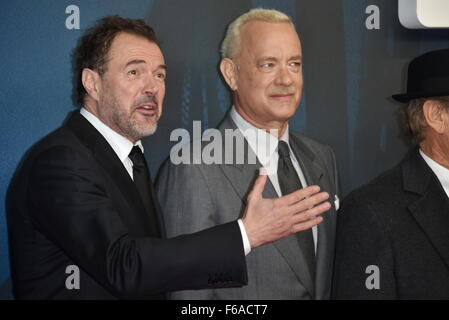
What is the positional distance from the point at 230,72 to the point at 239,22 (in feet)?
0.52

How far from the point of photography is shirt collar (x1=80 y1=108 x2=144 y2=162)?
1733mm

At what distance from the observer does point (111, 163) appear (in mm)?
1670

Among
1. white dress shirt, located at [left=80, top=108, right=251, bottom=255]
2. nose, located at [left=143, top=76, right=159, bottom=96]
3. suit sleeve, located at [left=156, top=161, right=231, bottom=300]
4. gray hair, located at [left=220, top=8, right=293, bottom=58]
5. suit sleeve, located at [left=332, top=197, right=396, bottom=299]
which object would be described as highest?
gray hair, located at [left=220, top=8, right=293, bottom=58]

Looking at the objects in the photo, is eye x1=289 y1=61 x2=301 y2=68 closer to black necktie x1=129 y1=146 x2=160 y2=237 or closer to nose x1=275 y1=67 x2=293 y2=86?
nose x1=275 y1=67 x2=293 y2=86

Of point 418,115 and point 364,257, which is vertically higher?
point 418,115

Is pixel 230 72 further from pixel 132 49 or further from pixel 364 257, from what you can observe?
pixel 364 257

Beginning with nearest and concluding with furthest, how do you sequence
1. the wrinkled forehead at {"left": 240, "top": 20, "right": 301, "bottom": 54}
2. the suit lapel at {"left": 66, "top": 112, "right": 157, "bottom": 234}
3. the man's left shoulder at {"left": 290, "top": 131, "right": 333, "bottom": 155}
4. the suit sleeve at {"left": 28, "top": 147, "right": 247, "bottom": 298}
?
1. the suit sleeve at {"left": 28, "top": 147, "right": 247, "bottom": 298}
2. the suit lapel at {"left": 66, "top": 112, "right": 157, "bottom": 234}
3. the wrinkled forehead at {"left": 240, "top": 20, "right": 301, "bottom": 54}
4. the man's left shoulder at {"left": 290, "top": 131, "right": 333, "bottom": 155}

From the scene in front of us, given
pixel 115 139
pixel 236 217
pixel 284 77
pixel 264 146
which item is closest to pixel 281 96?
pixel 284 77

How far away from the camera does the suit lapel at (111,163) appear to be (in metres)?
1.65

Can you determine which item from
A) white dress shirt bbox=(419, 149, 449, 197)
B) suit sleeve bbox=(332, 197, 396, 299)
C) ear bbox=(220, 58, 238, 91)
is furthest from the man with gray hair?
white dress shirt bbox=(419, 149, 449, 197)

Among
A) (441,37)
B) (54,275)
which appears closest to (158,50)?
(54,275)

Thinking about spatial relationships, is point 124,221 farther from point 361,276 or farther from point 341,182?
point 341,182

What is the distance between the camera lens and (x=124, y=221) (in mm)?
1620
